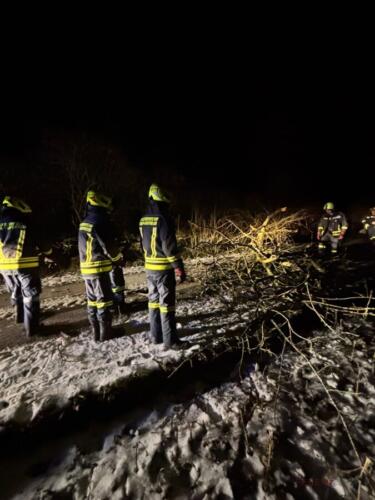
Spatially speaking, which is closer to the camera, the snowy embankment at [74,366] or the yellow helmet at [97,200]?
the snowy embankment at [74,366]

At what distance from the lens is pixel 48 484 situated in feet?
6.15

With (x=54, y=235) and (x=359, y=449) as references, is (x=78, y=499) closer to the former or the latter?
(x=359, y=449)

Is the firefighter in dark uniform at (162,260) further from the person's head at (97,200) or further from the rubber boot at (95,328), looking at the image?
the rubber boot at (95,328)

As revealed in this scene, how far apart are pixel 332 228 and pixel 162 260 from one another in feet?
22.1

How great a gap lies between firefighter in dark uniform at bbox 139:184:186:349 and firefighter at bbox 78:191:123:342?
0.50m

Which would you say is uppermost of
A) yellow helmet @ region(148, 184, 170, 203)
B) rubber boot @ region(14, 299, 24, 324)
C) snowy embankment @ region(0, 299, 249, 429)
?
yellow helmet @ region(148, 184, 170, 203)

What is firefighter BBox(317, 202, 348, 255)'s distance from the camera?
7.51 meters

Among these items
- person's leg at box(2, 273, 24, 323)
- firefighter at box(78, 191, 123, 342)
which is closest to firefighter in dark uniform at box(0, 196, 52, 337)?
person's leg at box(2, 273, 24, 323)

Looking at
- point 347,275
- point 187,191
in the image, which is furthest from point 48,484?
point 187,191

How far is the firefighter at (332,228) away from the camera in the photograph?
7.51 metres

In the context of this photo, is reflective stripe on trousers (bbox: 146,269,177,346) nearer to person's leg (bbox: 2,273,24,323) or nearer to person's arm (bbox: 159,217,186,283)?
person's arm (bbox: 159,217,186,283)

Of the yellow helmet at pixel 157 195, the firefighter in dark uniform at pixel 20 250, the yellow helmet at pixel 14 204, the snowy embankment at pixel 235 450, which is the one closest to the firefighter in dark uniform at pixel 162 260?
the yellow helmet at pixel 157 195

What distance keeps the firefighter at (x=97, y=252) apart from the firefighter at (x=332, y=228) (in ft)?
21.9

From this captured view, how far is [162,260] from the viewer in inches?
122
